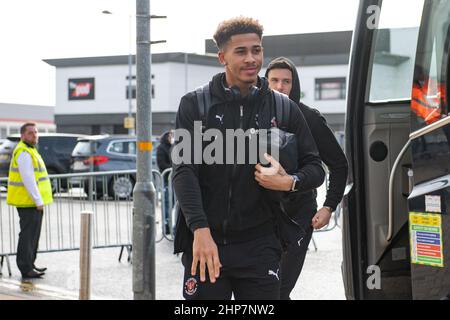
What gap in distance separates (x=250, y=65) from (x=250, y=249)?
832 mm

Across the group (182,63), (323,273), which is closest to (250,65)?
(323,273)

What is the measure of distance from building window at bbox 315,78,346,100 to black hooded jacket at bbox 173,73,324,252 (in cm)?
4407

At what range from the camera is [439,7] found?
11.3ft

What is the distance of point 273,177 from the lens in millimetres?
3004

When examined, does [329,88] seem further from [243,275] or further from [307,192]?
[243,275]

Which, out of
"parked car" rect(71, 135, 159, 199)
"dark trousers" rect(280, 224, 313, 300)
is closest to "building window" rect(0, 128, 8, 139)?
"parked car" rect(71, 135, 159, 199)

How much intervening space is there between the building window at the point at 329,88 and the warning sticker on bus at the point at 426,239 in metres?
43.7

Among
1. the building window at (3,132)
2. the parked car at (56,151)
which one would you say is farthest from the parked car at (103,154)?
the building window at (3,132)

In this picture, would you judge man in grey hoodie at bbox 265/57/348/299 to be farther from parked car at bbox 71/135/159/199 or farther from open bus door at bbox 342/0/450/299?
parked car at bbox 71/135/159/199

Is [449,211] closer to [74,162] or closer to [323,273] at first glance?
[323,273]

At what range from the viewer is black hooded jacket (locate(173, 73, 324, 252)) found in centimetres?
304

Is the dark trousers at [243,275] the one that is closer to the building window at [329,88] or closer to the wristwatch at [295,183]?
the wristwatch at [295,183]

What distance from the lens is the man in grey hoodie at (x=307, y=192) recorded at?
397cm
